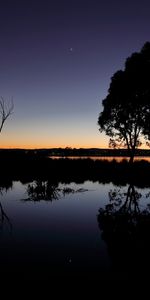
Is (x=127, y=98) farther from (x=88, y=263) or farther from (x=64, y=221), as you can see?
(x=88, y=263)

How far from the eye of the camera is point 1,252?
8367 millimetres

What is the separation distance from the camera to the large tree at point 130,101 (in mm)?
36500

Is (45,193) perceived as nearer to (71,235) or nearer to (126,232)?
(71,235)

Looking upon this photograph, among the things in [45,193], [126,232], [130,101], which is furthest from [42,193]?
[130,101]

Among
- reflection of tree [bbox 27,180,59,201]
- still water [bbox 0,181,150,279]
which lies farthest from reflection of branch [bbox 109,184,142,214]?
reflection of tree [bbox 27,180,59,201]

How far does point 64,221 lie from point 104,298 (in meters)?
7.14

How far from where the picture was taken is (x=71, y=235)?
10.5 metres

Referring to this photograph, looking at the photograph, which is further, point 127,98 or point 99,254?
point 127,98

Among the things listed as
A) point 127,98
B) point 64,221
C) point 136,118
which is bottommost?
point 64,221

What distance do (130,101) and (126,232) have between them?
96.6 ft

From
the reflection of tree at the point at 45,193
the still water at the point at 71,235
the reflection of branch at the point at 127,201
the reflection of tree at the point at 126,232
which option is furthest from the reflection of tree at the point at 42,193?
the reflection of tree at the point at 126,232

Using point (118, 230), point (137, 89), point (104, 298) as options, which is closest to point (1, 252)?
point (104, 298)

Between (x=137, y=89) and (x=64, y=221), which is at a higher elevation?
(x=137, y=89)

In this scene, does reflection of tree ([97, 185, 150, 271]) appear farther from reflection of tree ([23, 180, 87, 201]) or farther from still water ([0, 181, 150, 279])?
reflection of tree ([23, 180, 87, 201])
